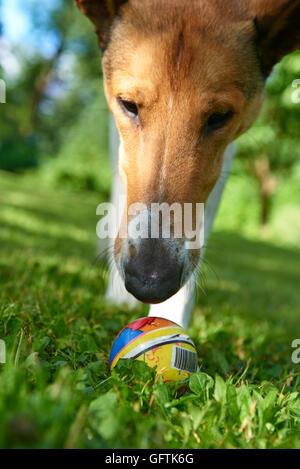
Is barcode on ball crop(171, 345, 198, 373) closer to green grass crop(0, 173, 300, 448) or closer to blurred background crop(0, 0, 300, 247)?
green grass crop(0, 173, 300, 448)

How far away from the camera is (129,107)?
9.33 ft

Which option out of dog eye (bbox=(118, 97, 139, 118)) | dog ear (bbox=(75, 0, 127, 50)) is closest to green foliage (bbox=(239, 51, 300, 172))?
dog ear (bbox=(75, 0, 127, 50))

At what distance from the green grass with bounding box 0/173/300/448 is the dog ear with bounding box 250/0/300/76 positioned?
6.60ft

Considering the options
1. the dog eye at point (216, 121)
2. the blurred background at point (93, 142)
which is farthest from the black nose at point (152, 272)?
the blurred background at point (93, 142)

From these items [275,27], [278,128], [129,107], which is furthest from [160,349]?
[278,128]

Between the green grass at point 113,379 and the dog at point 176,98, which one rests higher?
the dog at point 176,98

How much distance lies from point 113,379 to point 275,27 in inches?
97.6

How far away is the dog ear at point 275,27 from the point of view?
301 centimetres

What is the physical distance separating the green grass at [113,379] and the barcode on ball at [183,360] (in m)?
0.09

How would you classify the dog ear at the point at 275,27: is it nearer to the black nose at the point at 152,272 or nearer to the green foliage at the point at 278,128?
the black nose at the point at 152,272

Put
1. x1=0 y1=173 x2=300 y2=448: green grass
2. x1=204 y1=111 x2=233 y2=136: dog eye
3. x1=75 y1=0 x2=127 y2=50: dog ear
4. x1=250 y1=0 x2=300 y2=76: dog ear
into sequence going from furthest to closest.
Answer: x1=75 y1=0 x2=127 y2=50: dog ear, x1=250 y1=0 x2=300 y2=76: dog ear, x1=204 y1=111 x2=233 y2=136: dog eye, x1=0 y1=173 x2=300 y2=448: green grass

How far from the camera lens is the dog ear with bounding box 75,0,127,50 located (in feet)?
10.4

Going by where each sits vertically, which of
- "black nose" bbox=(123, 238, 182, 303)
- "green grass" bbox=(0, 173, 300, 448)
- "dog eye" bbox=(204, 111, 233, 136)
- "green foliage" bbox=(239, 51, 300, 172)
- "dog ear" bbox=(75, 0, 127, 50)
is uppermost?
"green foliage" bbox=(239, 51, 300, 172)

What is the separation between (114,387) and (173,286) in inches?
23.8
